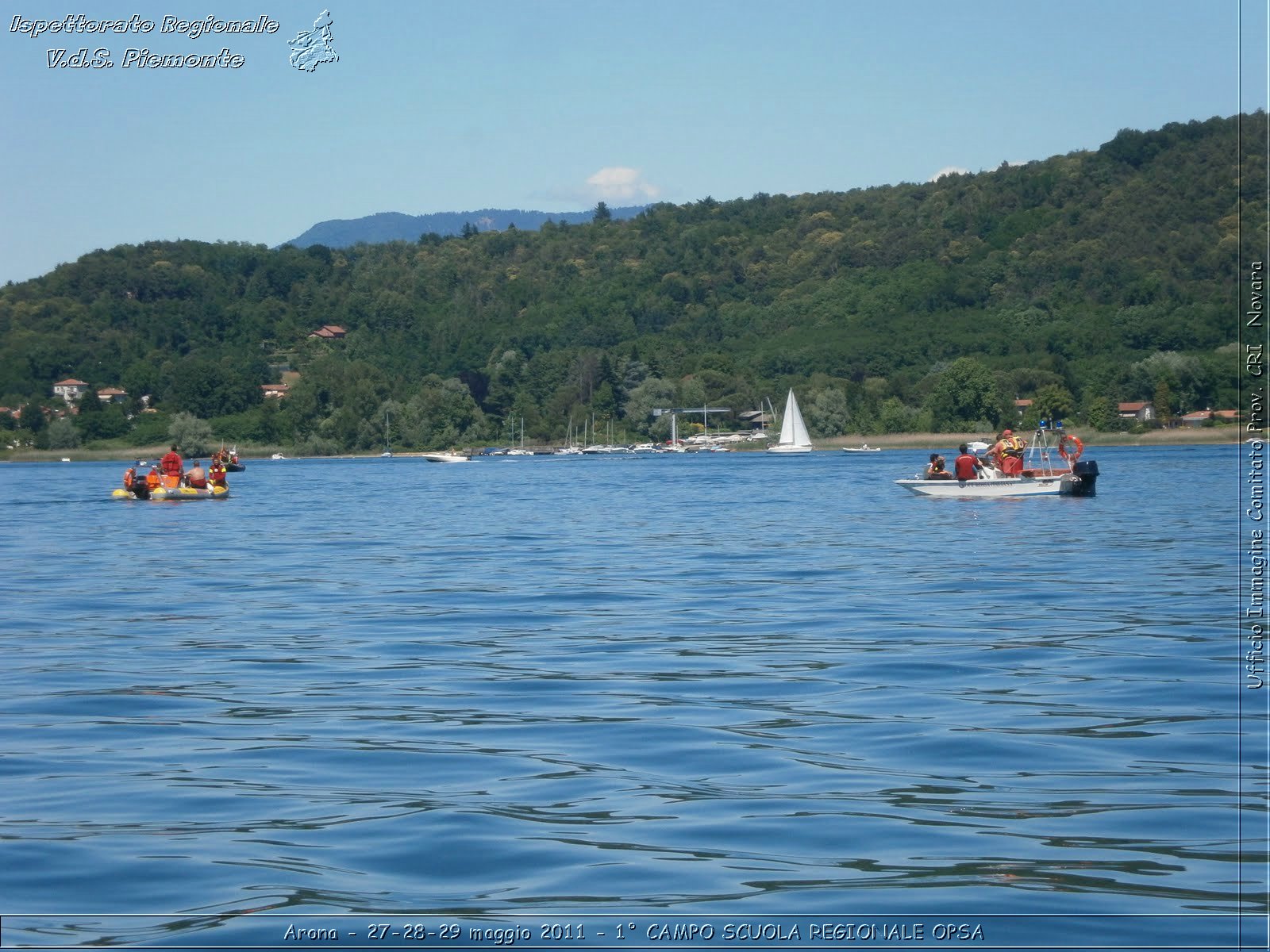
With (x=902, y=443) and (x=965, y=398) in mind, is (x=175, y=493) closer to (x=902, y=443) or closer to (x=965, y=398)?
(x=965, y=398)

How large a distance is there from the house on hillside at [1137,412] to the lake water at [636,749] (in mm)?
106083

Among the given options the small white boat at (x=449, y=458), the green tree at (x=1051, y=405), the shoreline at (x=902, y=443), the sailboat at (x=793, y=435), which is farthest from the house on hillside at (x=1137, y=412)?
the small white boat at (x=449, y=458)

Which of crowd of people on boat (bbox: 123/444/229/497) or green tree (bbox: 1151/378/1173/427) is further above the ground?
green tree (bbox: 1151/378/1173/427)

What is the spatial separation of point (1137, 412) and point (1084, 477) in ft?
295

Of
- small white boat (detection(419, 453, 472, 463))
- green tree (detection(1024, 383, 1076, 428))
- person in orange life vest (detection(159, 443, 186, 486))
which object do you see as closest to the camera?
person in orange life vest (detection(159, 443, 186, 486))

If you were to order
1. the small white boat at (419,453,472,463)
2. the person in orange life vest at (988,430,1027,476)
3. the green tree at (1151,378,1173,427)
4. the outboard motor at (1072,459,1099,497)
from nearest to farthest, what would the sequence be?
the outboard motor at (1072,459,1099,497)
the person in orange life vest at (988,430,1027,476)
the green tree at (1151,378,1173,427)
the small white boat at (419,453,472,463)

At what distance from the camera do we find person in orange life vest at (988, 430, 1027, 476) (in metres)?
43.4

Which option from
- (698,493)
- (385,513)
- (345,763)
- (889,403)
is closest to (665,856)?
(345,763)

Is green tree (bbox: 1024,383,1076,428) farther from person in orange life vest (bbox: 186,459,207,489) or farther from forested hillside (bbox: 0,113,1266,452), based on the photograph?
person in orange life vest (bbox: 186,459,207,489)

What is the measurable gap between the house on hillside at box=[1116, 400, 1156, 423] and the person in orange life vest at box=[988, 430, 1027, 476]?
274ft

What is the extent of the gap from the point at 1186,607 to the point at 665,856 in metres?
11.5

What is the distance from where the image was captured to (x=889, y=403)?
148 m

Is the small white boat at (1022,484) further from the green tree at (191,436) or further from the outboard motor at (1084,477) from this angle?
the green tree at (191,436)

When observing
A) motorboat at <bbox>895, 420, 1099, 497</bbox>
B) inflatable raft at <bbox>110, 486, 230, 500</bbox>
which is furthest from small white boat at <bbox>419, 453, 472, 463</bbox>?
motorboat at <bbox>895, 420, 1099, 497</bbox>
